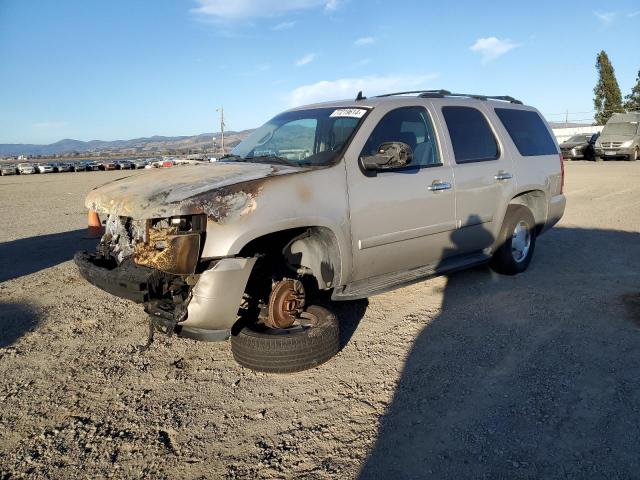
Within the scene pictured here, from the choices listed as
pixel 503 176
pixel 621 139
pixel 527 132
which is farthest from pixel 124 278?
pixel 621 139

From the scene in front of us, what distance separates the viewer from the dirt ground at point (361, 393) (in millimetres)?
2531

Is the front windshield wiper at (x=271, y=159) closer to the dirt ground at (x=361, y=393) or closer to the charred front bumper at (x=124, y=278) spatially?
the charred front bumper at (x=124, y=278)

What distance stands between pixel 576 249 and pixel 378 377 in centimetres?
493

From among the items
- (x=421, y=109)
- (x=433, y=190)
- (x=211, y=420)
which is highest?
(x=421, y=109)

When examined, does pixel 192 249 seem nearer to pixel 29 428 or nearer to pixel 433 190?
pixel 29 428

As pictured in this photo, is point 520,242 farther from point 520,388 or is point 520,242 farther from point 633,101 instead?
point 633,101

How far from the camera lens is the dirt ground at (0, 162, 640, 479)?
8.30 feet

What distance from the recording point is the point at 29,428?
9.34ft

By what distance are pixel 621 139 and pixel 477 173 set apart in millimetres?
25263

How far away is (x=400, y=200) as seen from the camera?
4.11 metres

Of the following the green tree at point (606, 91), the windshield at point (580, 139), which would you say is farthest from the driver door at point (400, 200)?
the green tree at point (606, 91)

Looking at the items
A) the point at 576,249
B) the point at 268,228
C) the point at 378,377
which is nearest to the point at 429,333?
the point at 378,377

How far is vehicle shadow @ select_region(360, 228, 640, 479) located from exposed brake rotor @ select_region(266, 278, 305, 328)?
2.97ft

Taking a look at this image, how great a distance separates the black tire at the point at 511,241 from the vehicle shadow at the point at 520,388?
245mm
